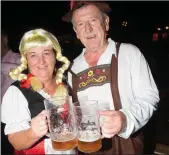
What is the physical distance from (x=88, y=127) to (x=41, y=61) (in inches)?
12.1

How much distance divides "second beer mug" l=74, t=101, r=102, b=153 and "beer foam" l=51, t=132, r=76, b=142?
1.0 inches

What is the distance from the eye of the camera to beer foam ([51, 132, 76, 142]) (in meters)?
0.61

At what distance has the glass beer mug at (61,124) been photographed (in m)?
0.60

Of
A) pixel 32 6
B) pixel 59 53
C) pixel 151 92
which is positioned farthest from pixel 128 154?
pixel 32 6

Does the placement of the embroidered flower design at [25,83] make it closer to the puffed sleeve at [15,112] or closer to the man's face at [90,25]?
the puffed sleeve at [15,112]

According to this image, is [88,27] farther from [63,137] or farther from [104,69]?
[63,137]

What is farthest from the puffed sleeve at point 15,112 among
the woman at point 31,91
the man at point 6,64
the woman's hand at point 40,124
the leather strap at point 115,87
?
the leather strap at point 115,87

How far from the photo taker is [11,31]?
129 cm

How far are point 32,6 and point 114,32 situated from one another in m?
0.50

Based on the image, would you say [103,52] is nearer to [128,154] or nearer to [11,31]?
[128,154]

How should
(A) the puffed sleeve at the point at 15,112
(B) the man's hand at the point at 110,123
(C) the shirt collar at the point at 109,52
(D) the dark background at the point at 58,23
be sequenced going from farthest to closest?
(D) the dark background at the point at 58,23 < (C) the shirt collar at the point at 109,52 < (A) the puffed sleeve at the point at 15,112 < (B) the man's hand at the point at 110,123

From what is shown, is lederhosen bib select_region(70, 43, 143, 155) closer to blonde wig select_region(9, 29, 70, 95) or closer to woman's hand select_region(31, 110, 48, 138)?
blonde wig select_region(9, 29, 70, 95)

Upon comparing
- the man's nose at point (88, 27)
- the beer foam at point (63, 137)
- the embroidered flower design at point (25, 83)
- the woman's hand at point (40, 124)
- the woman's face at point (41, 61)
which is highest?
the man's nose at point (88, 27)

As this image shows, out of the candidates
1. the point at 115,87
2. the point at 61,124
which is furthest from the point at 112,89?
the point at 61,124
